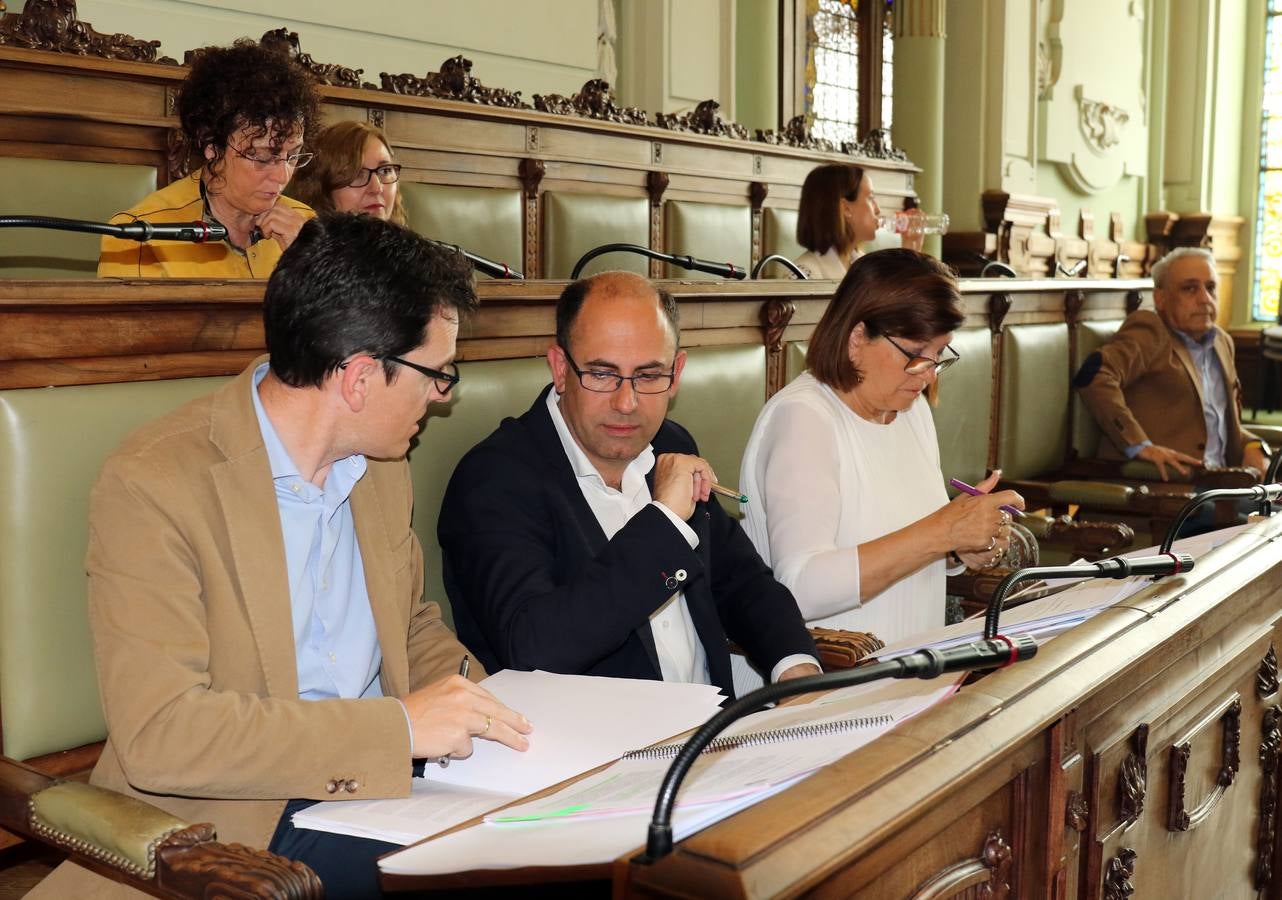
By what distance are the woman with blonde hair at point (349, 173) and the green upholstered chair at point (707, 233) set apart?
1.81 metres

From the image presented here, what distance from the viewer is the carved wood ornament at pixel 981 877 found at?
116cm

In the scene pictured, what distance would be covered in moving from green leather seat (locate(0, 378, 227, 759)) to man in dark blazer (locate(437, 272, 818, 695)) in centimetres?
56

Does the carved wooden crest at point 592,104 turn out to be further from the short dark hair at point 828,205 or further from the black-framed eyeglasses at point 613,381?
the black-framed eyeglasses at point 613,381

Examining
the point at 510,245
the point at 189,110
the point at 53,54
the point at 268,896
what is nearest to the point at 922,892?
the point at 268,896

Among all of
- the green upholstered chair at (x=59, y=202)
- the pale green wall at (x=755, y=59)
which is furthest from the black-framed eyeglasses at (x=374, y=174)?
the pale green wall at (x=755, y=59)

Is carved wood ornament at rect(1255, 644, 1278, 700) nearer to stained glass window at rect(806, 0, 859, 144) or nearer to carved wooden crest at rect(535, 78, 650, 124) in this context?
carved wooden crest at rect(535, 78, 650, 124)

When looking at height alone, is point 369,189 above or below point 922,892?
above

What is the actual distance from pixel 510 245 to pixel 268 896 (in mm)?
3313

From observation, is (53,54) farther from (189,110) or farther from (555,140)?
(555,140)

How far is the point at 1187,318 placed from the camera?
14.8 ft

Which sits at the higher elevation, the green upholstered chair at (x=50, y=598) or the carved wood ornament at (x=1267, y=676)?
the green upholstered chair at (x=50, y=598)

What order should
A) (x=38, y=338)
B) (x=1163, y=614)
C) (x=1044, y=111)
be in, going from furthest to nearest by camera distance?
(x=1044, y=111)
(x=1163, y=614)
(x=38, y=338)

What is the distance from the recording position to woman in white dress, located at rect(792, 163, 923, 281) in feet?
15.9

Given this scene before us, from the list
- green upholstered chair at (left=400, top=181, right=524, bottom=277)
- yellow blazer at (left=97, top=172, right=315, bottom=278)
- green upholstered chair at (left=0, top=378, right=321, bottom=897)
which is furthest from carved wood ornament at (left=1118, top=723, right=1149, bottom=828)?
green upholstered chair at (left=400, top=181, right=524, bottom=277)
